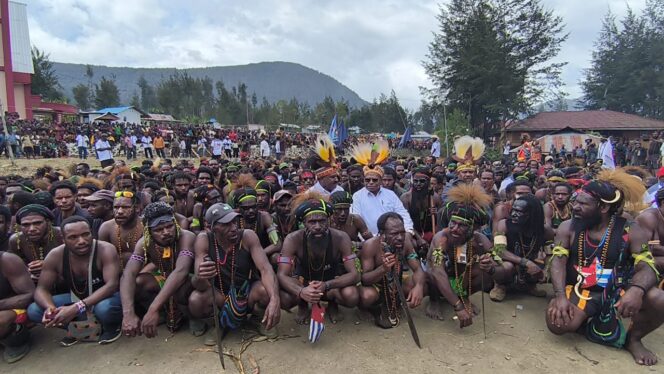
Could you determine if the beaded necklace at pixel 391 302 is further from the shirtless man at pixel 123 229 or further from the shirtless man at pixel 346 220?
the shirtless man at pixel 123 229

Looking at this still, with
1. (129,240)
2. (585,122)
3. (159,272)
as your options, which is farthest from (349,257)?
(585,122)

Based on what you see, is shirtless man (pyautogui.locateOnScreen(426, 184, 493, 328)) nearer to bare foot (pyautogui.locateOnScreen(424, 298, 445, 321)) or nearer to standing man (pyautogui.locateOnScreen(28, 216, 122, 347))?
bare foot (pyautogui.locateOnScreen(424, 298, 445, 321))

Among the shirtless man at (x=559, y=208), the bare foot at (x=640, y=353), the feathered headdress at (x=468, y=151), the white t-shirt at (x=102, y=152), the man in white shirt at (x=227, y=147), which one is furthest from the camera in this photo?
the man in white shirt at (x=227, y=147)

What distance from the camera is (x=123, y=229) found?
436 centimetres

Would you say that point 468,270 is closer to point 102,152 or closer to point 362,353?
point 362,353

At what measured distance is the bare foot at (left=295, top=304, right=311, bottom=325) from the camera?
4.20 metres

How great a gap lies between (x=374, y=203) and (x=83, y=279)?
3.52 metres

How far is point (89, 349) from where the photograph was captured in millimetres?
3684

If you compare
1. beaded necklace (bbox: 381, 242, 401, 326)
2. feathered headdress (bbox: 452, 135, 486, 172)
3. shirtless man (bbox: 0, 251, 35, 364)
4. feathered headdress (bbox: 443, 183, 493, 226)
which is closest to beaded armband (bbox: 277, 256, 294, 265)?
beaded necklace (bbox: 381, 242, 401, 326)

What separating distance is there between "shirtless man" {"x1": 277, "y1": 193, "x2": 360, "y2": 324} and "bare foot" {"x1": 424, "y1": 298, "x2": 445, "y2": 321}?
957 millimetres

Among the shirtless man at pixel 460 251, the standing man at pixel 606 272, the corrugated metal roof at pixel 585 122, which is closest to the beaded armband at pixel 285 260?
the shirtless man at pixel 460 251

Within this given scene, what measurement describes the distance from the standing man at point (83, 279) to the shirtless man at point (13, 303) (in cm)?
9

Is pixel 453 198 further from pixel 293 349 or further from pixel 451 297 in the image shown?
pixel 293 349

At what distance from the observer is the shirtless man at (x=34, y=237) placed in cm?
381
